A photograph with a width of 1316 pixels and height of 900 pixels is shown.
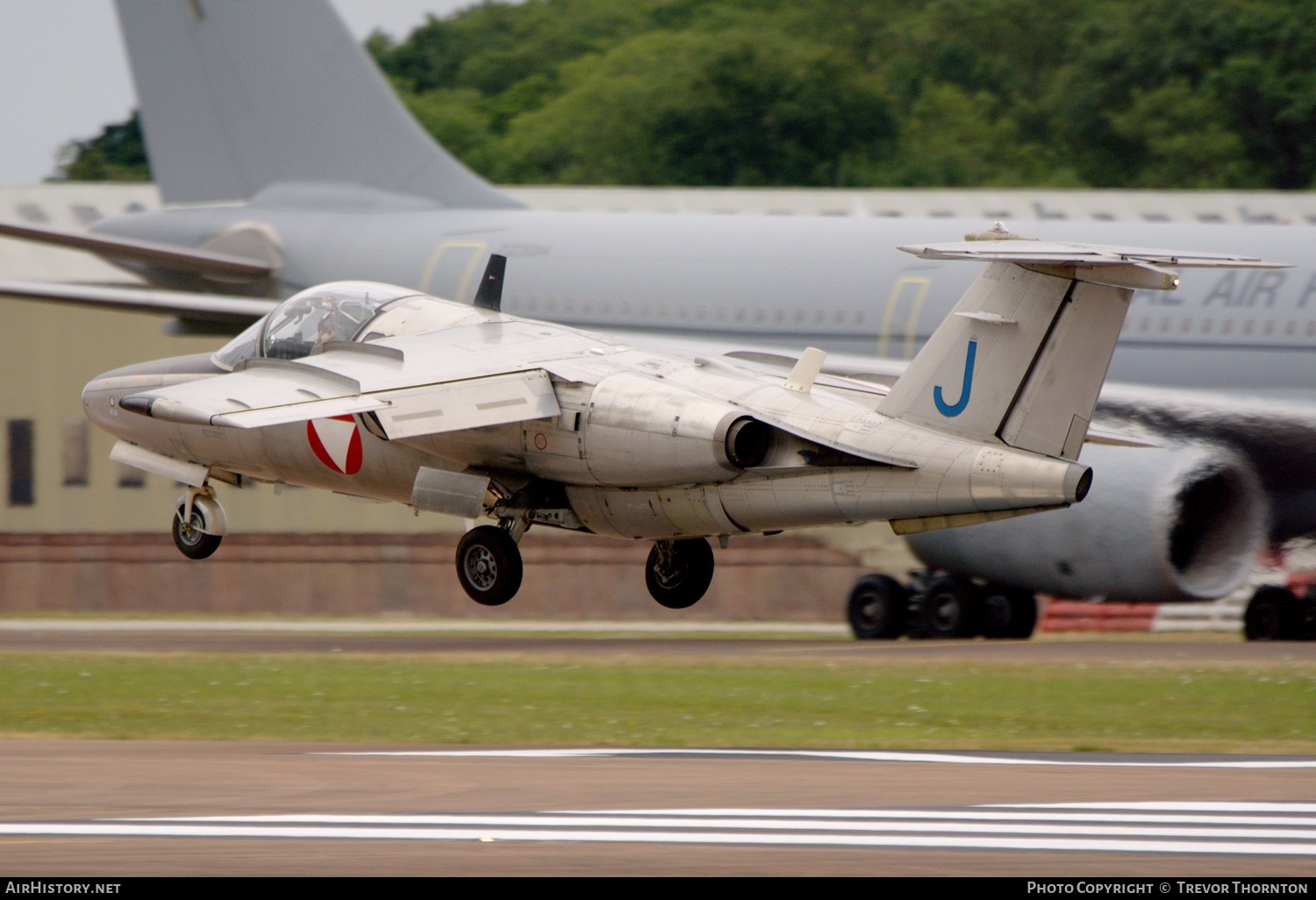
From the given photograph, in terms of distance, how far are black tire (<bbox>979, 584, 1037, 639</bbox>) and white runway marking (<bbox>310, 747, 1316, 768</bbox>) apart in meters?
13.7

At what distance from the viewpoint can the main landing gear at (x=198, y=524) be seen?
24.6 meters

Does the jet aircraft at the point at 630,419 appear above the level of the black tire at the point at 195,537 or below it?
above

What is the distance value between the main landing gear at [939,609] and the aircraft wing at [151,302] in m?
11.9

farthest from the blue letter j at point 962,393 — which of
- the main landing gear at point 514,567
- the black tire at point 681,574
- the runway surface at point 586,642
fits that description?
the runway surface at point 586,642

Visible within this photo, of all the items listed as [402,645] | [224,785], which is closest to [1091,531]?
[402,645]

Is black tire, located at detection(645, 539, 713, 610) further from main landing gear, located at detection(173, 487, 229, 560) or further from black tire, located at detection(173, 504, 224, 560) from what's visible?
black tire, located at detection(173, 504, 224, 560)

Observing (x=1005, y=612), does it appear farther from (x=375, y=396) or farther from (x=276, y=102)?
(x=375, y=396)

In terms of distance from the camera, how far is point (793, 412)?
21.9 m

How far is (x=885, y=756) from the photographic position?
83.9ft

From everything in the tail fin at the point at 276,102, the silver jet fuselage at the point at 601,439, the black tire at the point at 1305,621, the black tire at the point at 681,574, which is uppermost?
the tail fin at the point at 276,102

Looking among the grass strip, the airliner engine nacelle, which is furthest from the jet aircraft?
the airliner engine nacelle

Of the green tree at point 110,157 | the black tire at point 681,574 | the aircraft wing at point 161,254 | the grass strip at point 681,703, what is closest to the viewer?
the black tire at point 681,574

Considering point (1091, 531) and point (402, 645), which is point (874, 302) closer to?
point (1091, 531)

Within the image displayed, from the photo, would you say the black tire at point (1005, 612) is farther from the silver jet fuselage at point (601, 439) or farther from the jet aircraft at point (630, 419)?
the silver jet fuselage at point (601, 439)
